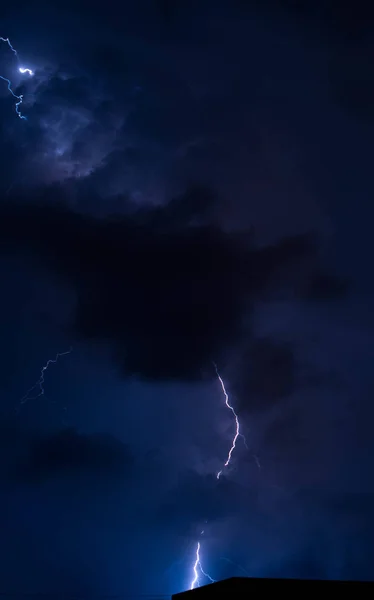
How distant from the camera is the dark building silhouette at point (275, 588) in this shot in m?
11.7

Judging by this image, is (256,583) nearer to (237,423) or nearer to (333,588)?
(333,588)

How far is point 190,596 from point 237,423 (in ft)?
55.1

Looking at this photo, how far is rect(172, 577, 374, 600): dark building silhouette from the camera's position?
11.7 metres

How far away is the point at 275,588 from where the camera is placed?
12.3 m

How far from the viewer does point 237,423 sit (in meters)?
30.1

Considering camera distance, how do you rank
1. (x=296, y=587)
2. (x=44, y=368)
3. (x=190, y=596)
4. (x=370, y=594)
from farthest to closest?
(x=44, y=368), (x=190, y=596), (x=296, y=587), (x=370, y=594)

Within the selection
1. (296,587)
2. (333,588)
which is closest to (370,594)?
(333,588)

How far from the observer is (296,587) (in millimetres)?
12242

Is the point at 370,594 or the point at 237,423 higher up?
A: the point at 237,423

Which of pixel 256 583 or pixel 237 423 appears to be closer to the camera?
pixel 256 583

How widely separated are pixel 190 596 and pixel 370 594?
435 centimetres

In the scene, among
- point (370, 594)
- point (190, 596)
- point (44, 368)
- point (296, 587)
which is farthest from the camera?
point (44, 368)

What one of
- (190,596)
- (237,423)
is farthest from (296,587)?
(237,423)

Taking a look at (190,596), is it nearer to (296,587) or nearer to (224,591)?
(224,591)
